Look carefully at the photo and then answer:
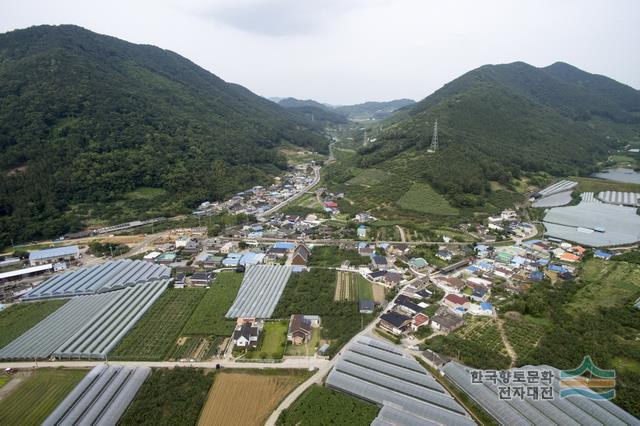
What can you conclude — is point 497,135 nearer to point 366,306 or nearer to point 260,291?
point 366,306

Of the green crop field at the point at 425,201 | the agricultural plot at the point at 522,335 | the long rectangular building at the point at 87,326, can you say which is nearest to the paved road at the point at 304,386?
the agricultural plot at the point at 522,335

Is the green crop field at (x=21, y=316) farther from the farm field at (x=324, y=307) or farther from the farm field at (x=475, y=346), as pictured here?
the farm field at (x=475, y=346)

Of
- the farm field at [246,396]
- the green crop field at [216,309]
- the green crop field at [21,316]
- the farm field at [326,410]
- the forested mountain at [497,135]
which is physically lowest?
the farm field at [326,410]

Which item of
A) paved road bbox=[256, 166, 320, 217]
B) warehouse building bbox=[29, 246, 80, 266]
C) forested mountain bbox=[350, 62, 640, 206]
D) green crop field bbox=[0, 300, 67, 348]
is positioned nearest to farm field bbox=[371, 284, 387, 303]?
paved road bbox=[256, 166, 320, 217]

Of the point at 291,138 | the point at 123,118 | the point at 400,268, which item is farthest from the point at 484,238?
the point at 291,138

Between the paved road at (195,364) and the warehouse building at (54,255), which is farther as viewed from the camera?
the warehouse building at (54,255)

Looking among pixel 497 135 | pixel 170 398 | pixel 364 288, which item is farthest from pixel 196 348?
pixel 497 135

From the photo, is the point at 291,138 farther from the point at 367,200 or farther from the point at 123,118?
the point at 367,200
